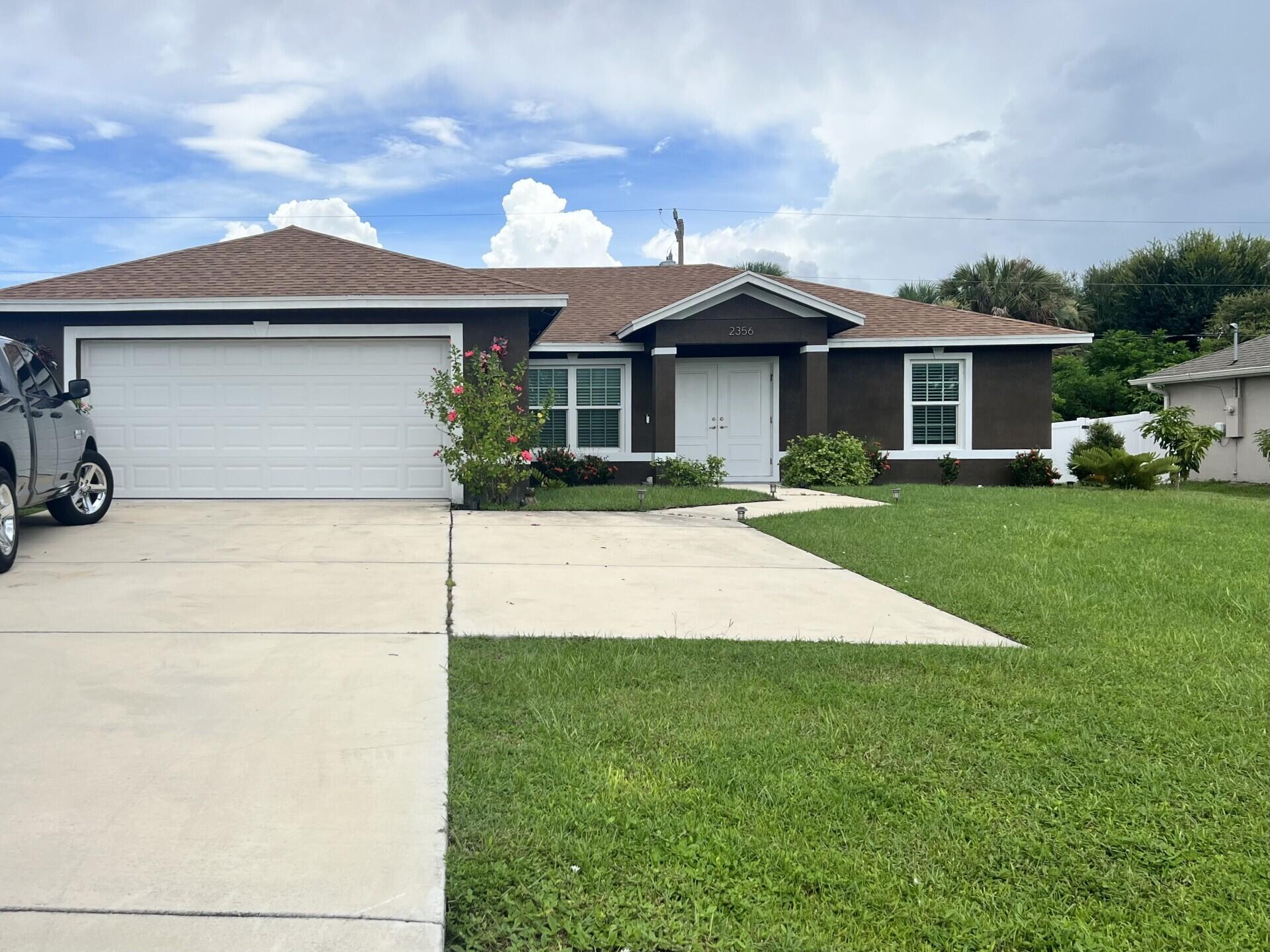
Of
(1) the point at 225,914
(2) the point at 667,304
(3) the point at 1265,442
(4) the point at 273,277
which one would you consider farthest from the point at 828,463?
(1) the point at 225,914

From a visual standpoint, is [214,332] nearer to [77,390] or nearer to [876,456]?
[77,390]

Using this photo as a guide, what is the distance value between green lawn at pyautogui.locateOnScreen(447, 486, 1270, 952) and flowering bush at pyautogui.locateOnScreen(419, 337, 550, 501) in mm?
6931

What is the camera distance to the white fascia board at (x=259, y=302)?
12398 millimetres

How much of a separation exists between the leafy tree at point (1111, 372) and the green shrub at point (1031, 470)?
1562 centimetres

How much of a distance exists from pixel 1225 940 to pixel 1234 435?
23.5m

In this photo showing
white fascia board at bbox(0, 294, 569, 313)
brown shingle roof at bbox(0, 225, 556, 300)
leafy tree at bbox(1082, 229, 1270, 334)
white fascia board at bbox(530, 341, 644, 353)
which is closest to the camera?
white fascia board at bbox(0, 294, 569, 313)

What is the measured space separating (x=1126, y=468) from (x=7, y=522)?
16316 millimetres

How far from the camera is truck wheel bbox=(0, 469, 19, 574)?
7.22 m

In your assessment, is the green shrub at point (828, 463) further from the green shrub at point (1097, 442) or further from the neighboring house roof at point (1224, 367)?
the neighboring house roof at point (1224, 367)

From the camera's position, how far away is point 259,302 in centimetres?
1245

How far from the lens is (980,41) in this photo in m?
11.4

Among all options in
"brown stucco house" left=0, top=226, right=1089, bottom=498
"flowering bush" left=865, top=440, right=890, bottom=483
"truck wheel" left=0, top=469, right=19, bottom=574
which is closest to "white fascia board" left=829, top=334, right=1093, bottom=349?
"brown stucco house" left=0, top=226, right=1089, bottom=498

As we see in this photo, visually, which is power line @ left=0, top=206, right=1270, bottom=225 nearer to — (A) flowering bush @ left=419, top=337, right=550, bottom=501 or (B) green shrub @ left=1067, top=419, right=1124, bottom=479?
(B) green shrub @ left=1067, top=419, right=1124, bottom=479

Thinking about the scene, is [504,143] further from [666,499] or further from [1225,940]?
[1225,940]
